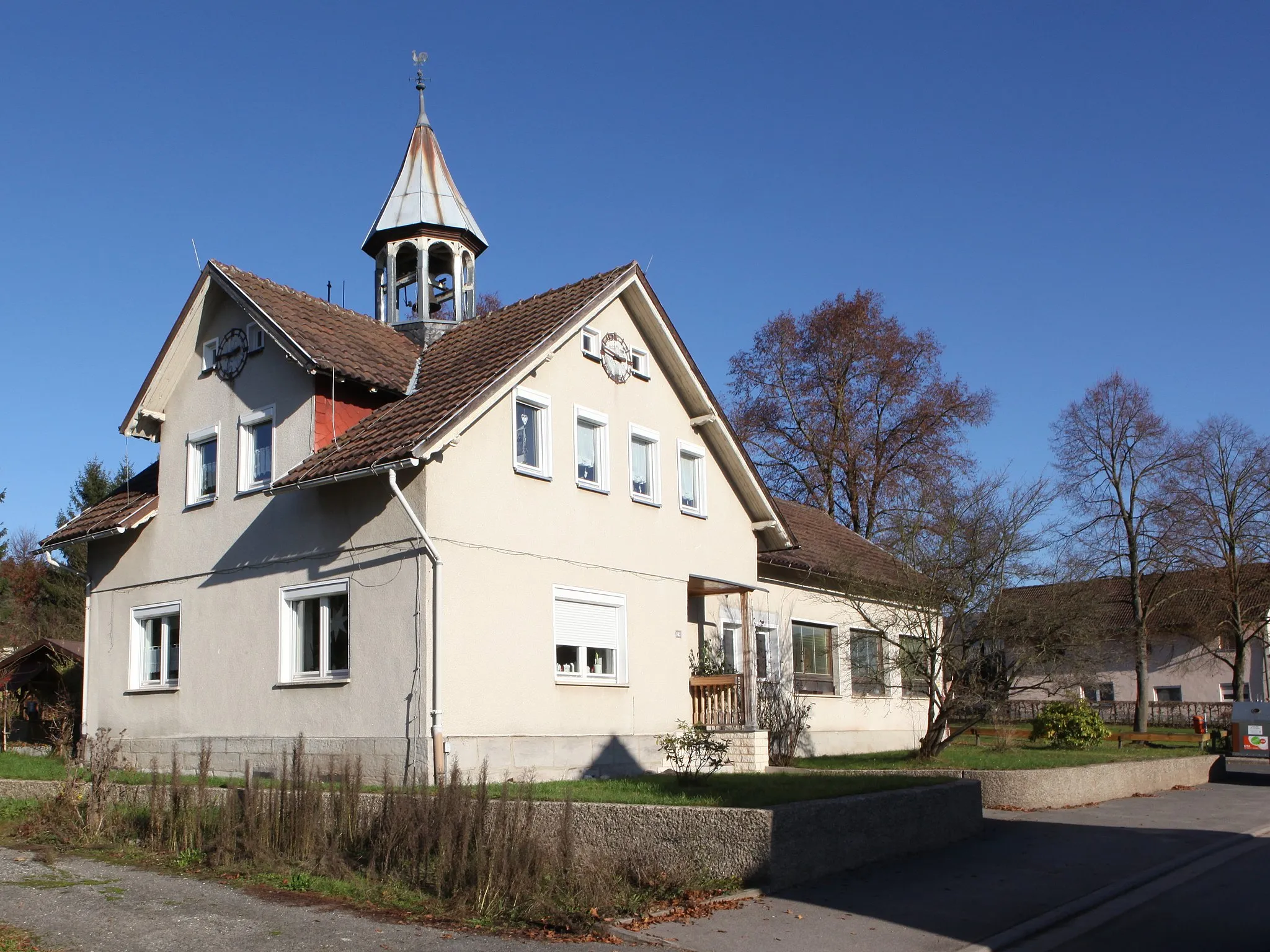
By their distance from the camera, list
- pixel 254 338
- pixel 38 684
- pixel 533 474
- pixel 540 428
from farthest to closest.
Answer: pixel 38 684 < pixel 254 338 < pixel 540 428 < pixel 533 474

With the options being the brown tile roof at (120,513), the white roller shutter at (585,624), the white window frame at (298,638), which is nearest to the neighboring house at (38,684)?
the brown tile roof at (120,513)

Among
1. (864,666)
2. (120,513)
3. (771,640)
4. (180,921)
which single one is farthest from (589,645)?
(864,666)

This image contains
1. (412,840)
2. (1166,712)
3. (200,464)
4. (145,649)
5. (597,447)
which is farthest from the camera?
(1166,712)

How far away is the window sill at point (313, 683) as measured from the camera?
643 inches

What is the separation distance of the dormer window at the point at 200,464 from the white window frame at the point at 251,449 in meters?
0.77

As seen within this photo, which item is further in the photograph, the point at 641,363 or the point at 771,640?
the point at 771,640

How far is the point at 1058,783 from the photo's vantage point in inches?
676

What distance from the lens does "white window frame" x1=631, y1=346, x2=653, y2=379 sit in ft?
65.8

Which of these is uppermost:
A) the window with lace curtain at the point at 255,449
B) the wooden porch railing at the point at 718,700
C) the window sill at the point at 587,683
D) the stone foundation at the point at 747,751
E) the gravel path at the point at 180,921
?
the window with lace curtain at the point at 255,449

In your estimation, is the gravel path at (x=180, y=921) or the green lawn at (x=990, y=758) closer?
the gravel path at (x=180, y=921)

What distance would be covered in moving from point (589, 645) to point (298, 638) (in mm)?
4343

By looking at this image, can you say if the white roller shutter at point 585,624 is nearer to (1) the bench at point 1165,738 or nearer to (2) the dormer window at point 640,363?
(2) the dormer window at point 640,363

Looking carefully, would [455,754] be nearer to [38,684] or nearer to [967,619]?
[967,619]

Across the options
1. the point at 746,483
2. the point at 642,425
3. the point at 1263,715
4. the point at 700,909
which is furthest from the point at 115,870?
the point at 1263,715
